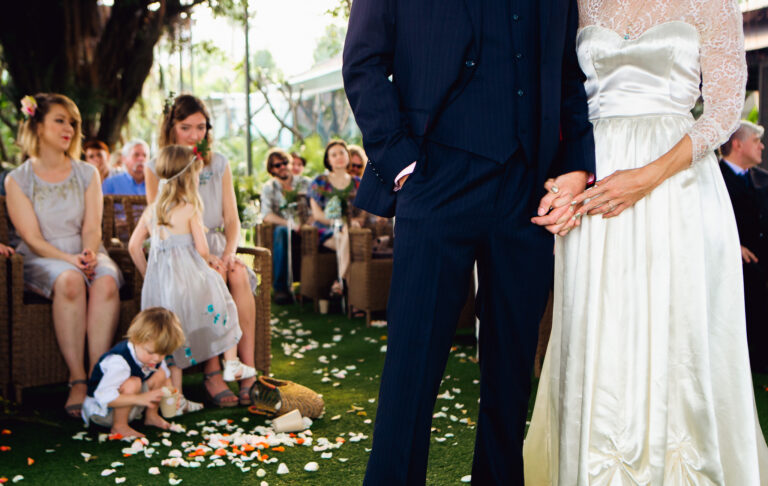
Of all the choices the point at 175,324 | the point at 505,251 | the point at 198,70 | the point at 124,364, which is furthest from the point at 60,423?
the point at 198,70

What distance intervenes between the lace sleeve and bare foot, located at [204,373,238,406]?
2.67 metres

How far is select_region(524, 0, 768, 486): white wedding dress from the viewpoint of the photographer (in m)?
2.10

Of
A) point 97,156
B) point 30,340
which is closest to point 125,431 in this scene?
point 30,340

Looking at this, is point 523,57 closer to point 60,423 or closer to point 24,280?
point 60,423

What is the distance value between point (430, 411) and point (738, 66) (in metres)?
1.24

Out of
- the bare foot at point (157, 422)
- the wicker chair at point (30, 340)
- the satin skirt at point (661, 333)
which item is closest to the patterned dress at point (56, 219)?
the wicker chair at point (30, 340)

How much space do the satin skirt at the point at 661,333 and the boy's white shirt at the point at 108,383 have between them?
6.95 feet

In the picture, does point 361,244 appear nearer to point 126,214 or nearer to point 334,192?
point 334,192

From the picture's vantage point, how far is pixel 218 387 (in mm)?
3932

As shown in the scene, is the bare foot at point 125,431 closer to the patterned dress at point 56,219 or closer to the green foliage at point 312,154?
the patterned dress at point 56,219

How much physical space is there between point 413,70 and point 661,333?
1.02 m

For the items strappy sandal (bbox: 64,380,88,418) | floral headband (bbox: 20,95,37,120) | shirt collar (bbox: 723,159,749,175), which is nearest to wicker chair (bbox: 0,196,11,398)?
strappy sandal (bbox: 64,380,88,418)

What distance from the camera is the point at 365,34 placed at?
177 centimetres

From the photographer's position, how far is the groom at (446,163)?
1763 millimetres
